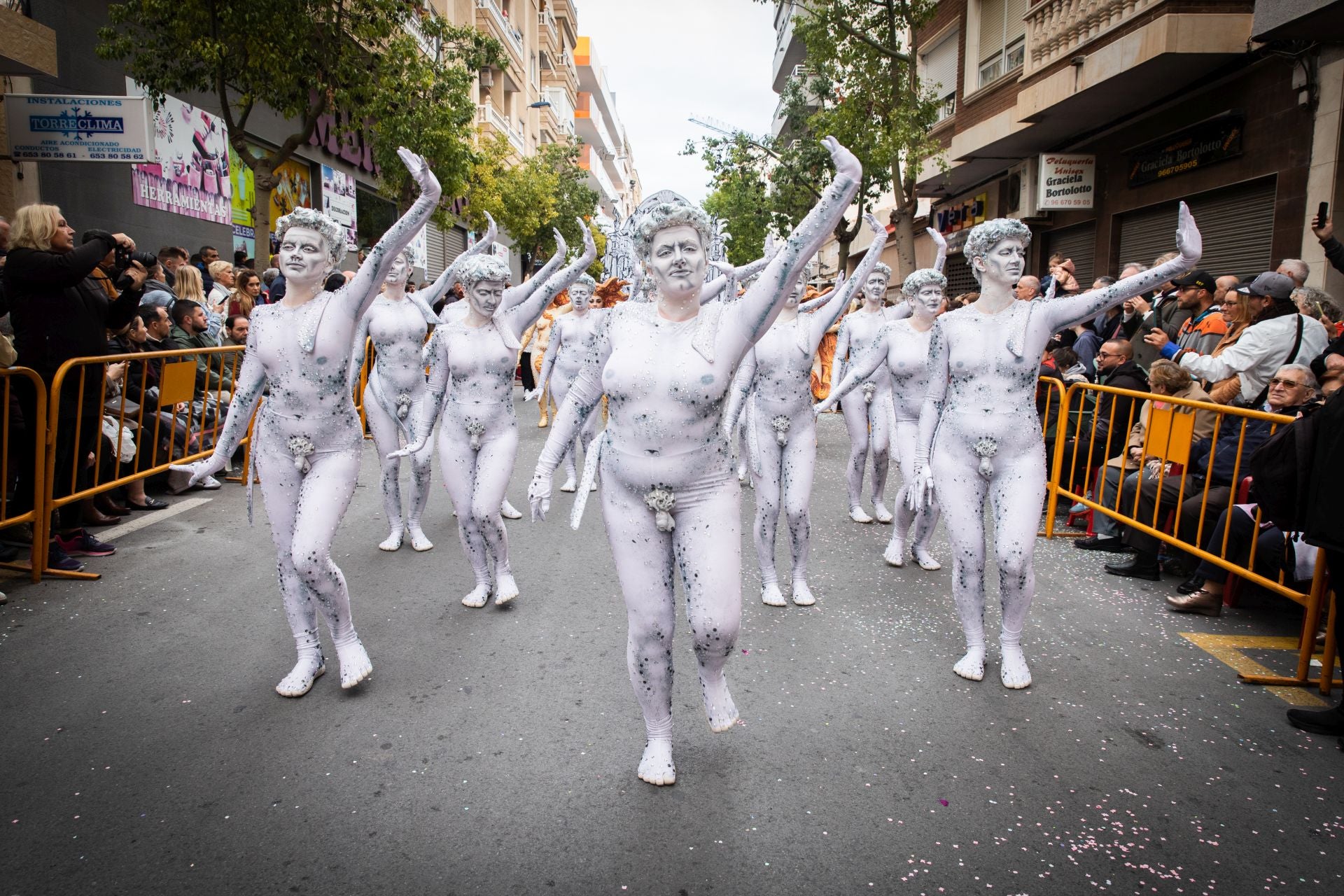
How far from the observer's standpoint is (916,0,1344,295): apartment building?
999 cm

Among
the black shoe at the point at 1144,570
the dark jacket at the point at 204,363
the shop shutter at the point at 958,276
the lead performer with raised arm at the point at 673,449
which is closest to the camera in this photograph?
the lead performer with raised arm at the point at 673,449

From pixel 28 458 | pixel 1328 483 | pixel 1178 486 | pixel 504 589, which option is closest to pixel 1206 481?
pixel 1178 486

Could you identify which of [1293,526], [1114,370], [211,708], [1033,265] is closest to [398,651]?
[211,708]

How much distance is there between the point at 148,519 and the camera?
23.6 ft

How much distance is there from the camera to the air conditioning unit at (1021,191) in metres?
16.8

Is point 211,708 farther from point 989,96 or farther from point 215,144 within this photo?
point 989,96

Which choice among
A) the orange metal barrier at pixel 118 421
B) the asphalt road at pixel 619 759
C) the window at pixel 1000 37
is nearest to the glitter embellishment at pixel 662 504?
the asphalt road at pixel 619 759

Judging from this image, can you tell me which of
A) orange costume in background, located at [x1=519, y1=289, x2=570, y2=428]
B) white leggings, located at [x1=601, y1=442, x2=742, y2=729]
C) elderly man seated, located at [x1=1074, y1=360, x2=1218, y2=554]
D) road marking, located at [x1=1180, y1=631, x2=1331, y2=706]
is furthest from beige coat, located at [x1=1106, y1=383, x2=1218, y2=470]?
orange costume in background, located at [x1=519, y1=289, x2=570, y2=428]

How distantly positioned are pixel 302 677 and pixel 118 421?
410 centimetres

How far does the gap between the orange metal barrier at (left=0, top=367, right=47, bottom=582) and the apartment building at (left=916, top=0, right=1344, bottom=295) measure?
11788 mm

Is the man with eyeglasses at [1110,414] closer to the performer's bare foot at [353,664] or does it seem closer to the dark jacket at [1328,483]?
the dark jacket at [1328,483]

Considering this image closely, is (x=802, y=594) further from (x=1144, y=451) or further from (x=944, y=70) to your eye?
(x=944, y=70)

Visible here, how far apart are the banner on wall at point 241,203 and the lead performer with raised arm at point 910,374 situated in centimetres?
1381

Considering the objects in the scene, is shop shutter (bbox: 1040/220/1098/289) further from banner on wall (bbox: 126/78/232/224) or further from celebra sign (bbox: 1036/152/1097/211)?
banner on wall (bbox: 126/78/232/224)
